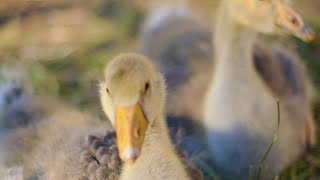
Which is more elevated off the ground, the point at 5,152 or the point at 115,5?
the point at 115,5

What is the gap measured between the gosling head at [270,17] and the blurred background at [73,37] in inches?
3.4

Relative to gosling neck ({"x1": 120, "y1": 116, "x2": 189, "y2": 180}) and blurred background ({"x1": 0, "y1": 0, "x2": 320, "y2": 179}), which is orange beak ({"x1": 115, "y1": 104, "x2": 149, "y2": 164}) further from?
blurred background ({"x1": 0, "y1": 0, "x2": 320, "y2": 179})

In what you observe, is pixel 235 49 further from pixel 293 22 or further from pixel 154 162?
pixel 154 162

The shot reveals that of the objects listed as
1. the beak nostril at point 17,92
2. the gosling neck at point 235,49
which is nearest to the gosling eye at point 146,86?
the gosling neck at point 235,49

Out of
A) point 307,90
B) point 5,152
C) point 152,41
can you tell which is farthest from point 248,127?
point 5,152

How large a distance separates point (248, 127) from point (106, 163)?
13.9 inches

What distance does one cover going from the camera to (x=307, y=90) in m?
1.43

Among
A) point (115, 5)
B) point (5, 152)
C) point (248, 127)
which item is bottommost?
point (5, 152)

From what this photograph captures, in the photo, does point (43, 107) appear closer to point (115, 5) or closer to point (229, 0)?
point (115, 5)

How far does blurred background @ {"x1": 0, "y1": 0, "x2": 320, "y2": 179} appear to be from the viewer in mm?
1446

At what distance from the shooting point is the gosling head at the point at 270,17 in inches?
51.3

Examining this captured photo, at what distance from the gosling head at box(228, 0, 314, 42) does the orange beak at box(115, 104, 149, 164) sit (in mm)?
459

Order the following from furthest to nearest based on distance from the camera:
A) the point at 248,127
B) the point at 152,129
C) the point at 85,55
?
the point at 85,55 → the point at 248,127 → the point at 152,129

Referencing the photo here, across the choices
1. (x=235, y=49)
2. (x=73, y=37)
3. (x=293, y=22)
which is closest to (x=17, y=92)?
(x=73, y=37)
